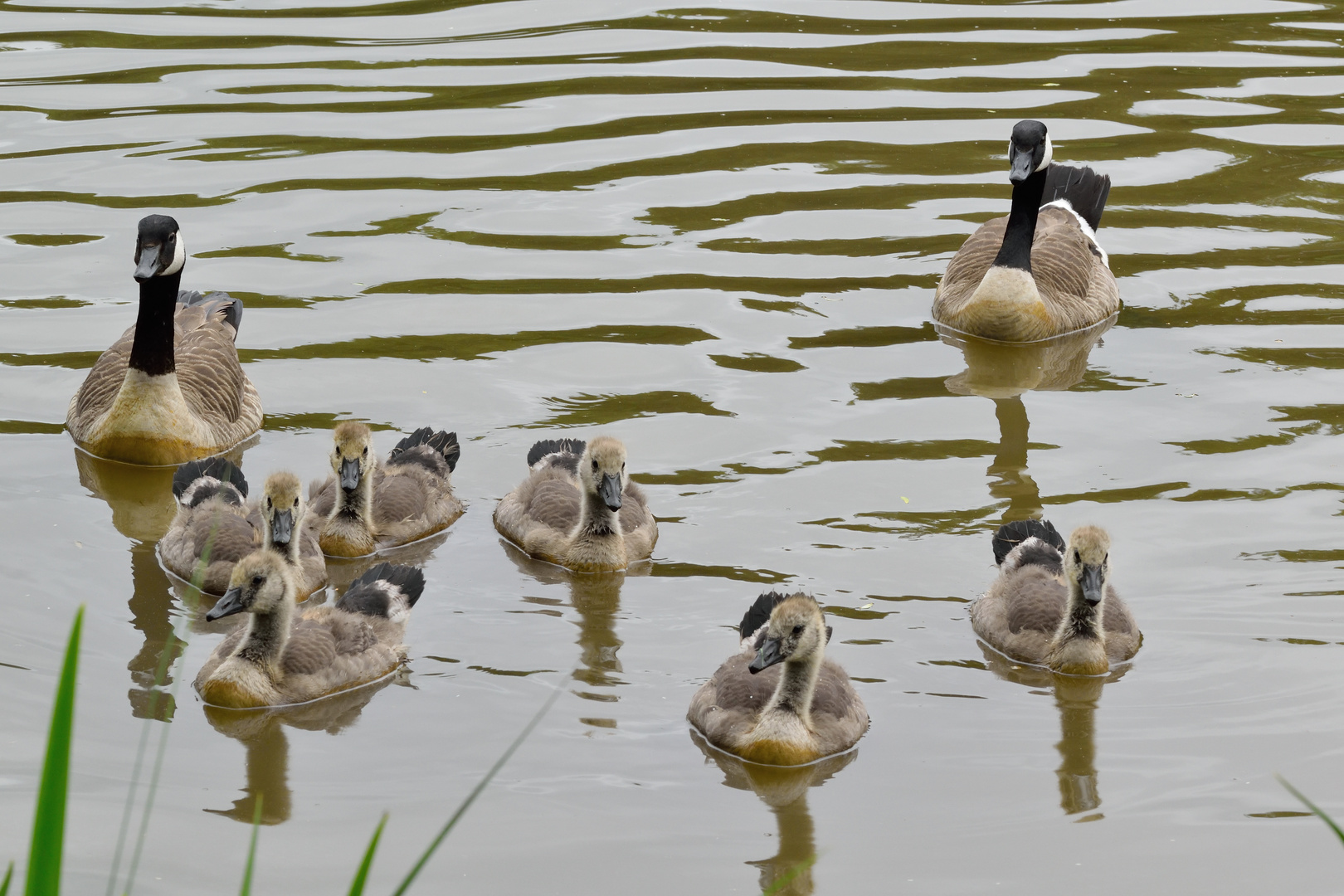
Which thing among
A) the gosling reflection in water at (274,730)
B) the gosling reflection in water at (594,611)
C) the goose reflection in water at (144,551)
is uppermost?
the goose reflection in water at (144,551)

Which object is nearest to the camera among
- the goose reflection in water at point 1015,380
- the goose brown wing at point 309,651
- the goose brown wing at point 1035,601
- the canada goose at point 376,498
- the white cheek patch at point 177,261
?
the goose brown wing at point 309,651

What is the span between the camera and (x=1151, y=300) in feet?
46.1

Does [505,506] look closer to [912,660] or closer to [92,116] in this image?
[912,660]

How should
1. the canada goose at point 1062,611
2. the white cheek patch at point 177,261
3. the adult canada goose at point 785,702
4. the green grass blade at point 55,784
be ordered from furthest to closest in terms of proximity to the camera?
the white cheek patch at point 177,261, the canada goose at point 1062,611, the adult canada goose at point 785,702, the green grass blade at point 55,784

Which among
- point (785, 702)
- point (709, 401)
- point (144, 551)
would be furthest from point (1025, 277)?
point (144, 551)

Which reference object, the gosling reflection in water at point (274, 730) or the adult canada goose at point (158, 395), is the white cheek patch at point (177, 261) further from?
the gosling reflection in water at point (274, 730)

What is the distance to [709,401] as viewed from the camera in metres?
11.8

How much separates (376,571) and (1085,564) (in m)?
3.65

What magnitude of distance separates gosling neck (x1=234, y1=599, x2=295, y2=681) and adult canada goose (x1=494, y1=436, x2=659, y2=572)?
6.37ft

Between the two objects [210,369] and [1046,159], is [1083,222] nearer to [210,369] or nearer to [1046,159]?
[1046,159]

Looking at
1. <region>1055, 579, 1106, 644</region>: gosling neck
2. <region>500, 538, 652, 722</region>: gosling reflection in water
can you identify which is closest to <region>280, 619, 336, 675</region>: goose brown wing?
<region>500, 538, 652, 722</region>: gosling reflection in water

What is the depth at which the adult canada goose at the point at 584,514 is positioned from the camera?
9.59 m

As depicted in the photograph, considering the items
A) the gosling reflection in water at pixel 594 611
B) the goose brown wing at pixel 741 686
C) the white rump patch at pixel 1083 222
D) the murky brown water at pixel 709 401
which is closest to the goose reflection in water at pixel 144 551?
the murky brown water at pixel 709 401

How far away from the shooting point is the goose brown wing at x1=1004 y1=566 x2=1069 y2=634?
8.69 m
